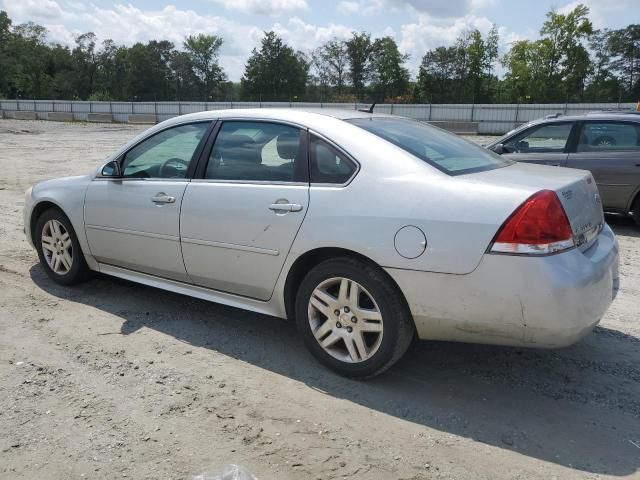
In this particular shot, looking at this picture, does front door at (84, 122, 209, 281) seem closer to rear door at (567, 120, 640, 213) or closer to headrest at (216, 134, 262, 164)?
headrest at (216, 134, 262, 164)

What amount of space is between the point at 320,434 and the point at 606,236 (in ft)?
6.94

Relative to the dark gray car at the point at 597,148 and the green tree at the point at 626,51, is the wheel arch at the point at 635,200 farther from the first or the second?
the green tree at the point at 626,51

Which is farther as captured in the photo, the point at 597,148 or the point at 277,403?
the point at 597,148

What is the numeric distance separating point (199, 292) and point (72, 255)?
1.57 metres

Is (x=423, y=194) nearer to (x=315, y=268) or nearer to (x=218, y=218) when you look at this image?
(x=315, y=268)

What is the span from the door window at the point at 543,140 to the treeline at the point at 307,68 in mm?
56422

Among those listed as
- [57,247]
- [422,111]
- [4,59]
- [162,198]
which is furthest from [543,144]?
[4,59]

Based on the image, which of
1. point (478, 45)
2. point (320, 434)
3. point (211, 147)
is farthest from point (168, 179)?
point (478, 45)

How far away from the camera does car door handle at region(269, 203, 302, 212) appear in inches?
136

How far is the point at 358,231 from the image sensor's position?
3.18m

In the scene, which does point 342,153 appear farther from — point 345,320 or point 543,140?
point 543,140

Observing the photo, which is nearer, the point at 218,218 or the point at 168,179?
the point at 218,218

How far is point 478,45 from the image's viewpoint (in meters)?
66.9

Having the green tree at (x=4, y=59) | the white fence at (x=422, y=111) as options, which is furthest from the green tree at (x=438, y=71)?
the green tree at (x=4, y=59)
